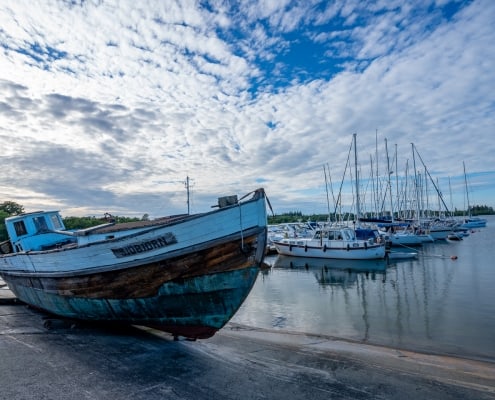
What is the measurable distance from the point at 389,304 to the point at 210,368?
12525 mm

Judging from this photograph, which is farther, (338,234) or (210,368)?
(338,234)

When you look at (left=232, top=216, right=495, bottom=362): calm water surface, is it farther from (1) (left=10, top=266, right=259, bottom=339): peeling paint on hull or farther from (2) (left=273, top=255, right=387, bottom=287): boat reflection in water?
(1) (left=10, top=266, right=259, bottom=339): peeling paint on hull

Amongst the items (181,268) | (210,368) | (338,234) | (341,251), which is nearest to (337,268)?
(341,251)

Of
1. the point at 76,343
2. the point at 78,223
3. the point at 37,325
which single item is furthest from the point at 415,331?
the point at 78,223

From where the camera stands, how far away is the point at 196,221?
850 cm

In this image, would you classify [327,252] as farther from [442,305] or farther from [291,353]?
[291,353]

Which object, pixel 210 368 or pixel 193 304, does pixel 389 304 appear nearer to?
pixel 193 304

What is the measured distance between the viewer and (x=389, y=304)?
57.3 feet

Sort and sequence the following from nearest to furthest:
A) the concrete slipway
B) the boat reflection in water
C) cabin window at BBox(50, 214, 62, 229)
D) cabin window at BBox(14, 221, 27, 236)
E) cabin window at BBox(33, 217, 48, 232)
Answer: the concrete slipway < cabin window at BBox(14, 221, 27, 236) < cabin window at BBox(33, 217, 48, 232) < cabin window at BBox(50, 214, 62, 229) < the boat reflection in water

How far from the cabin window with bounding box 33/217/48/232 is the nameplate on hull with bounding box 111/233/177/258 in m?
6.62

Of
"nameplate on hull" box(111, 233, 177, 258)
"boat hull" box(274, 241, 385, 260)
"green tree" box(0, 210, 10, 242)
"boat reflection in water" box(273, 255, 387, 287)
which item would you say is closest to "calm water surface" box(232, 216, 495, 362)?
"boat reflection in water" box(273, 255, 387, 287)

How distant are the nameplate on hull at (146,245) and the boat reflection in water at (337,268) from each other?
1748 cm

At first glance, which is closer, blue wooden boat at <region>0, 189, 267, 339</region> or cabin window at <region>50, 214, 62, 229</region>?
blue wooden boat at <region>0, 189, 267, 339</region>

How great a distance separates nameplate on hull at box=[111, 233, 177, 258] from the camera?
8.57 metres
